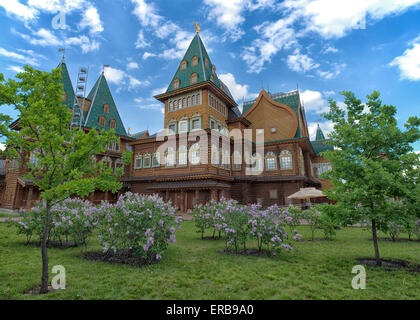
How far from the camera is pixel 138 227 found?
633 cm

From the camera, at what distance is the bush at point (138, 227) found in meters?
6.19

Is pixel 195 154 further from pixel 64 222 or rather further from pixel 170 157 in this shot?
pixel 64 222

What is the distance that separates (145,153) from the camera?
28375mm

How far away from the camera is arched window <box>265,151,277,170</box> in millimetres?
26031

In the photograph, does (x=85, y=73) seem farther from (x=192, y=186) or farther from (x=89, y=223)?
(x=89, y=223)

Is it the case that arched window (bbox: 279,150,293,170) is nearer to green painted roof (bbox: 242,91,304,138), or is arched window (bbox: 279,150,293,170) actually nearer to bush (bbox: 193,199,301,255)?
green painted roof (bbox: 242,91,304,138)

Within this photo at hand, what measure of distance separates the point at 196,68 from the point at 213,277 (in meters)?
26.7

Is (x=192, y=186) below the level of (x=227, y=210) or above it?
above

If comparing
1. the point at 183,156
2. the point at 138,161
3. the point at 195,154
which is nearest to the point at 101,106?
the point at 138,161

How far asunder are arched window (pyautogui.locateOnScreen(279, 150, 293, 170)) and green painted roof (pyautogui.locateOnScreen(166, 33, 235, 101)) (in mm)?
12111

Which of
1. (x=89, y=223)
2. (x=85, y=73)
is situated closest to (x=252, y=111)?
(x=85, y=73)

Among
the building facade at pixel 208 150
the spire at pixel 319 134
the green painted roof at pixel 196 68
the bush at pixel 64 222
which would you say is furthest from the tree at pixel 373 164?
the spire at pixel 319 134

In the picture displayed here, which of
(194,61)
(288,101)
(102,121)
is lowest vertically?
(102,121)
